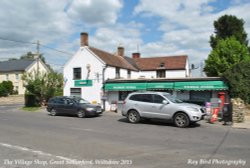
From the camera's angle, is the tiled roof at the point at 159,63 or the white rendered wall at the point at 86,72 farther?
the tiled roof at the point at 159,63

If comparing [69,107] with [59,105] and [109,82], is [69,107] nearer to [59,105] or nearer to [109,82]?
[59,105]

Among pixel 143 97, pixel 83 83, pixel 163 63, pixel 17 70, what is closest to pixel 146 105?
pixel 143 97

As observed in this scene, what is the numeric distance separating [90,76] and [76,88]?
7.40 ft

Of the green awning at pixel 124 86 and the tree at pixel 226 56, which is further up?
the tree at pixel 226 56

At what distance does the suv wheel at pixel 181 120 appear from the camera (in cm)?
1367

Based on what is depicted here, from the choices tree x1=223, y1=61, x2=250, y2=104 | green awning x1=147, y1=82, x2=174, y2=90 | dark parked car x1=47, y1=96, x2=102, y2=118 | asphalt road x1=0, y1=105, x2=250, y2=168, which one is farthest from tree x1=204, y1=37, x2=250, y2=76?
asphalt road x1=0, y1=105, x2=250, y2=168

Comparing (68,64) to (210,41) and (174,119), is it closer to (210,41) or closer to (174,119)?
(174,119)

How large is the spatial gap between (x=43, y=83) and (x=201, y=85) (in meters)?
17.8

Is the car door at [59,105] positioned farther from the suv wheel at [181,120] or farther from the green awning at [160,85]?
the suv wheel at [181,120]

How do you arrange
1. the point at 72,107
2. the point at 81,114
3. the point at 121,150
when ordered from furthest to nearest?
the point at 72,107 < the point at 81,114 < the point at 121,150

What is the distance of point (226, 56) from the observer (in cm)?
3206

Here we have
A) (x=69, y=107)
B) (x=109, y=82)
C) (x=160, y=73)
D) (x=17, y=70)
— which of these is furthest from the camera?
(x=17, y=70)

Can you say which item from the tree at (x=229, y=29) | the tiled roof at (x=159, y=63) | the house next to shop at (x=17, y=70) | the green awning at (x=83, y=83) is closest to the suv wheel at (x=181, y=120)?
the green awning at (x=83, y=83)

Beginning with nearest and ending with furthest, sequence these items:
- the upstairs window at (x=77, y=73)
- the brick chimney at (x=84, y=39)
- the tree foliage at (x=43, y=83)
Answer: the upstairs window at (x=77, y=73)
the brick chimney at (x=84, y=39)
the tree foliage at (x=43, y=83)
